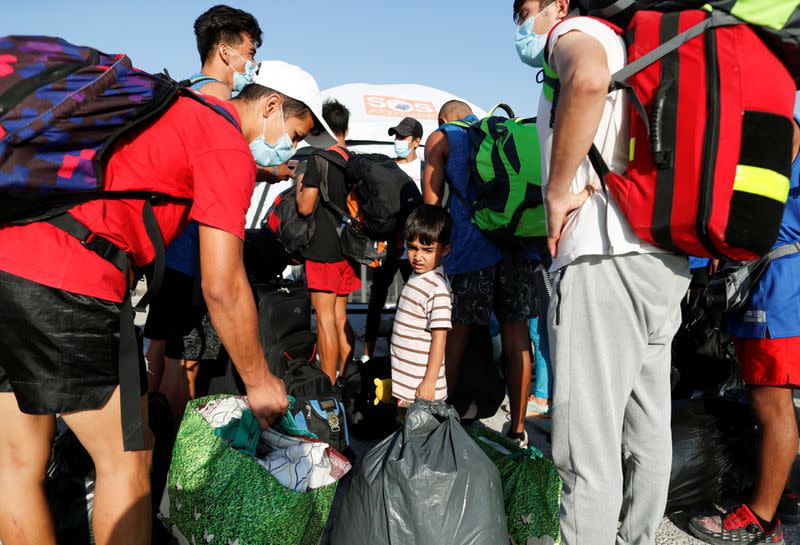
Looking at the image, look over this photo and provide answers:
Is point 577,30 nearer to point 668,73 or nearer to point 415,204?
point 668,73

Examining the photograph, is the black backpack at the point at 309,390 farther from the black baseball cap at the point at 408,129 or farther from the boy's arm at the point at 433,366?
the black baseball cap at the point at 408,129

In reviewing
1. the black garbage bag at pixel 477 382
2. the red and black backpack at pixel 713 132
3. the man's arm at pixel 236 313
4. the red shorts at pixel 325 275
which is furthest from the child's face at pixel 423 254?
the red and black backpack at pixel 713 132

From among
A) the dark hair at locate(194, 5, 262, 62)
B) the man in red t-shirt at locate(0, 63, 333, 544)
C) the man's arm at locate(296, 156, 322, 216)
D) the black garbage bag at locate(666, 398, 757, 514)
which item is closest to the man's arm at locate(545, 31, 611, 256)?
the man in red t-shirt at locate(0, 63, 333, 544)

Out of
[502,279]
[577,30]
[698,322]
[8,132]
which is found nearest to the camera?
[8,132]

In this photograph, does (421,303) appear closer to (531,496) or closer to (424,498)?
(531,496)

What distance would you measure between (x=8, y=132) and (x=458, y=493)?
1.54 meters

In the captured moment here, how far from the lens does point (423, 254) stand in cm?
285

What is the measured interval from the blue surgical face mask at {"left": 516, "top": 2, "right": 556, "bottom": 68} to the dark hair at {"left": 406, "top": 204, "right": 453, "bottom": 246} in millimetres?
826

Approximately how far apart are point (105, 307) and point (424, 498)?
1067 mm

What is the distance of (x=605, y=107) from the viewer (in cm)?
160

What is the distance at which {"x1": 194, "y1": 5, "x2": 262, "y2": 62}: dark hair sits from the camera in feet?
9.22

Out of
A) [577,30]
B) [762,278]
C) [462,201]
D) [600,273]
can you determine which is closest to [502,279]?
[462,201]

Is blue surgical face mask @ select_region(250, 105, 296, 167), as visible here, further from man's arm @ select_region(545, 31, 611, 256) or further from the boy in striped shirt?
man's arm @ select_region(545, 31, 611, 256)

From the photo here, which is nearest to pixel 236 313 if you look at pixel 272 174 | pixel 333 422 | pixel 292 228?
pixel 333 422
